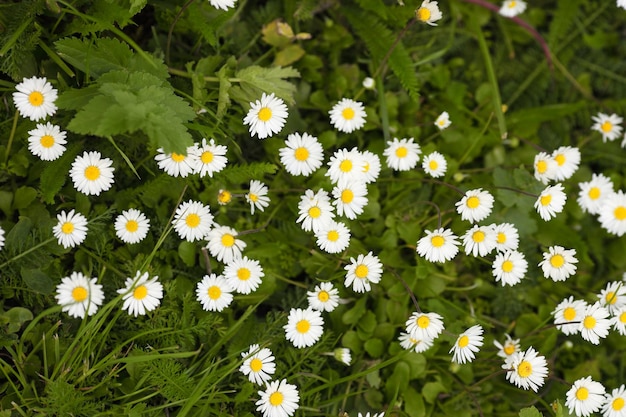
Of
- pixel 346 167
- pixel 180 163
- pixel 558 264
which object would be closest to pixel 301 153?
pixel 346 167

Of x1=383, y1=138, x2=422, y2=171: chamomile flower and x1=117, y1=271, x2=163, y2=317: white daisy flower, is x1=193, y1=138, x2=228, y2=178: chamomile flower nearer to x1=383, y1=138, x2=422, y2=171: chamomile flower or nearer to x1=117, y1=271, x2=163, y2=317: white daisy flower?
x1=117, y1=271, x2=163, y2=317: white daisy flower

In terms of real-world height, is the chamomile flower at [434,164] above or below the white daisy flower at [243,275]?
above

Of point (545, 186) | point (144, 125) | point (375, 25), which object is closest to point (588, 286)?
point (545, 186)

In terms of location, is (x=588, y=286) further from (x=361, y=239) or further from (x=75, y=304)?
(x=75, y=304)

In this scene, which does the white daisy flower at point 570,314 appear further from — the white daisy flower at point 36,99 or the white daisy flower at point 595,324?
the white daisy flower at point 36,99

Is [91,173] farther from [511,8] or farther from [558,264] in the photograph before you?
[511,8]

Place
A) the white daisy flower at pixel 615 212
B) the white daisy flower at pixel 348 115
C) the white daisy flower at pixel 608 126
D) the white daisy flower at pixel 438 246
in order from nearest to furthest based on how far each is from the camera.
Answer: the white daisy flower at pixel 438 246
the white daisy flower at pixel 348 115
the white daisy flower at pixel 615 212
the white daisy flower at pixel 608 126

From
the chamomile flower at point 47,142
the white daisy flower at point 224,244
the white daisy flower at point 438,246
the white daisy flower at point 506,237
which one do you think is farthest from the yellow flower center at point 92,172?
the white daisy flower at point 506,237
